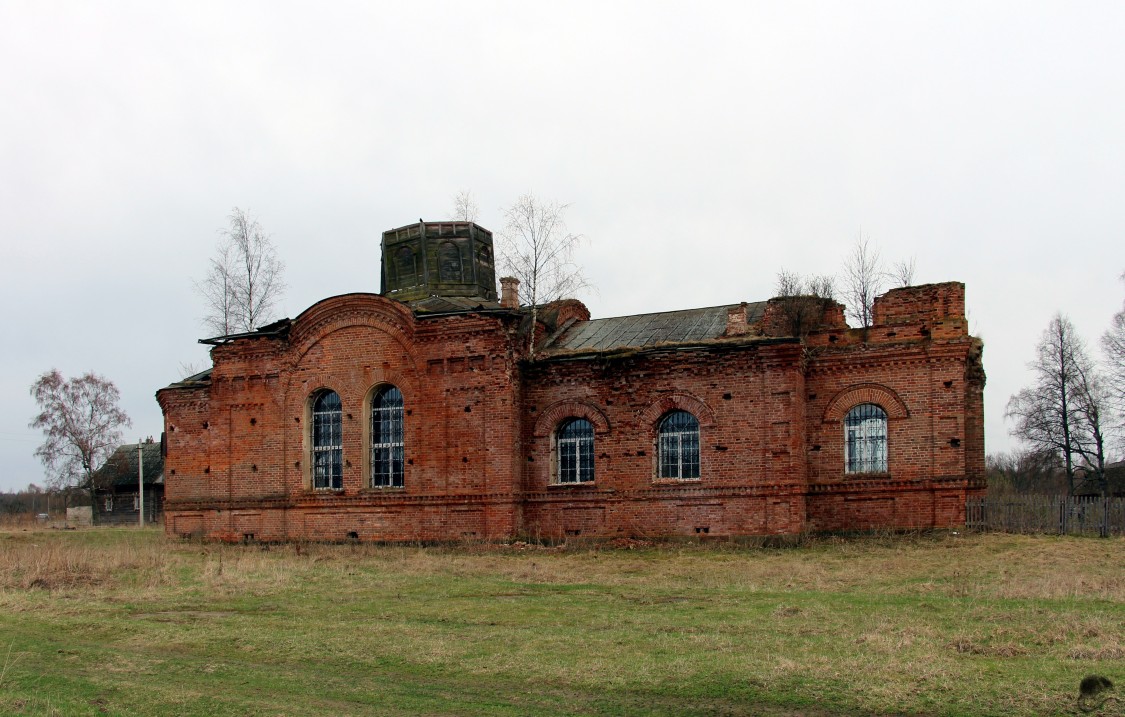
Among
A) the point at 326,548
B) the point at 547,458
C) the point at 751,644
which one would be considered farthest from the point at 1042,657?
the point at 326,548

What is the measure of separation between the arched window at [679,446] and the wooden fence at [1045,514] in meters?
Answer: 5.78

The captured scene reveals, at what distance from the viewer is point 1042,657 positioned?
8984 mm

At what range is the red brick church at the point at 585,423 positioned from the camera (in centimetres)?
2145

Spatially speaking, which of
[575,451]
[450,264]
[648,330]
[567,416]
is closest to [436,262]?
[450,264]

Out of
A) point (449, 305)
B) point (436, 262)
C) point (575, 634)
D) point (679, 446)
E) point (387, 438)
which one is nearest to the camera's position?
point (575, 634)

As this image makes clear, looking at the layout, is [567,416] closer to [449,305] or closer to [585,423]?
[585,423]

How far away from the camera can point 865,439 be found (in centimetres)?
2206

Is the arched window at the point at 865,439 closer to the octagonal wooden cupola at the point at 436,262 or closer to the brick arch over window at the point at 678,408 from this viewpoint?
the brick arch over window at the point at 678,408

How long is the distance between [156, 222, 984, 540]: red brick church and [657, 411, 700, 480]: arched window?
0.16 ft

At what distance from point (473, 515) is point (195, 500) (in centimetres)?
816

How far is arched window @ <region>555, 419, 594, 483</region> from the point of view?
76.4 feet

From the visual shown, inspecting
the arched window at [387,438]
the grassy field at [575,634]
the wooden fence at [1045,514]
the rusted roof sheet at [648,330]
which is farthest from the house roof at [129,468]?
the wooden fence at [1045,514]

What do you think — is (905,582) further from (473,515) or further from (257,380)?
(257,380)

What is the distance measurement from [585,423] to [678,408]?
7.80 feet
